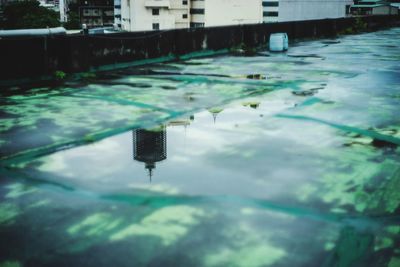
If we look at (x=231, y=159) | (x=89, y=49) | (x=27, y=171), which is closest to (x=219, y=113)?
(x=231, y=159)

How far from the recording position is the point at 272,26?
2244 cm

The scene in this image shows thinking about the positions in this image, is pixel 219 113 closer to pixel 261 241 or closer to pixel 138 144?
pixel 138 144

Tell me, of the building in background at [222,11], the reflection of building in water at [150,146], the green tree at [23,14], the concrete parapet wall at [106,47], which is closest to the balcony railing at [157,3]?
the building in background at [222,11]

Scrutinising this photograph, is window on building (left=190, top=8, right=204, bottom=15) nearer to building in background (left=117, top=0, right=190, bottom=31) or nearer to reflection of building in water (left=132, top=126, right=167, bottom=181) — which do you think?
building in background (left=117, top=0, right=190, bottom=31)

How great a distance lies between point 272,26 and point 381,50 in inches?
222

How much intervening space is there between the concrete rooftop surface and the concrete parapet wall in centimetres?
148

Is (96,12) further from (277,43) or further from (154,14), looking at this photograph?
(277,43)

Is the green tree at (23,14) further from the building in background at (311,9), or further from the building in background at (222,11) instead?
the building in background at (311,9)

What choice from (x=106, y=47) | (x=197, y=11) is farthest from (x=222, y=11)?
(x=106, y=47)

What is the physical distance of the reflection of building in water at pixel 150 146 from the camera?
555 centimetres

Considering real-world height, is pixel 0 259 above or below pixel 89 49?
below

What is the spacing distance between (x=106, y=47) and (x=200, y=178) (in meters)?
9.74

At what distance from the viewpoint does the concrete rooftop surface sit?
3436 millimetres

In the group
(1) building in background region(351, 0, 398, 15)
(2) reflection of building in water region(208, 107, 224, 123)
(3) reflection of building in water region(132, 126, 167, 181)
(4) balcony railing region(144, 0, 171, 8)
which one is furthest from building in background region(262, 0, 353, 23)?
(3) reflection of building in water region(132, 126, 167, 181)
